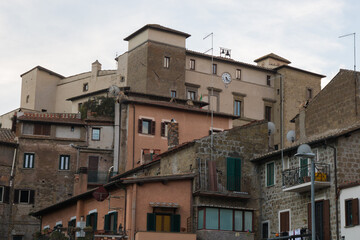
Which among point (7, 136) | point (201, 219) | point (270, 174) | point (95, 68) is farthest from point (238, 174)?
point (95, 68)

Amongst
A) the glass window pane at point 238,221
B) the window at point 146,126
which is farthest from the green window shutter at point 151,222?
the window at point 146,126

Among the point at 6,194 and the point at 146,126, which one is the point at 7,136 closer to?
the point at 6,194

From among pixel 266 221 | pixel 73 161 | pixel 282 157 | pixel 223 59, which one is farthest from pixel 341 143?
pixel 223 59

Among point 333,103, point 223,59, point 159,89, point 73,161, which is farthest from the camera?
point 223,59

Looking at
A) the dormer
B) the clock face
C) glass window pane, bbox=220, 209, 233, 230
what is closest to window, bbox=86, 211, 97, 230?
glass window pane, bbox=220, 209, 233, 230

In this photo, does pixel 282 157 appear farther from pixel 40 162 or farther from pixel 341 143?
pixel 40 162

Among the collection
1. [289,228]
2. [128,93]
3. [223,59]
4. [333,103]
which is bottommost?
[289,228]

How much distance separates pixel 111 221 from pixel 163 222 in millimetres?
3458

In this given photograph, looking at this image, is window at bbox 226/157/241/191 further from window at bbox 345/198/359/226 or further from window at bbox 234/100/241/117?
window at bbox 234/100/241/117

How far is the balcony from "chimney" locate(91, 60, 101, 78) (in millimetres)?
46547

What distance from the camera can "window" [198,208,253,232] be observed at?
1468 inches

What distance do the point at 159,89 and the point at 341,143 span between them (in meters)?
35.7

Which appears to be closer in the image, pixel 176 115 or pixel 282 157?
pixel 282 157

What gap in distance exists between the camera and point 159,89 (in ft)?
223
